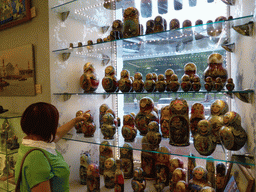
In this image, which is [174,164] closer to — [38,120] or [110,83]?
[110,83]

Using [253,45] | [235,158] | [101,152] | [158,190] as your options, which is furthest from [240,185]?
[101,152]

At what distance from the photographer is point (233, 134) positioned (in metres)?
1.25

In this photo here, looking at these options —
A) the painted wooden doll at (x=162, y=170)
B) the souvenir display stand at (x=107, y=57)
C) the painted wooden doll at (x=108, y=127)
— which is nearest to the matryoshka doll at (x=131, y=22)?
the souvenir display stand at (x=107, y=57)

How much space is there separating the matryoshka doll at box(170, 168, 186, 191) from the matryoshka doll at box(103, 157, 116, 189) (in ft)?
1.70

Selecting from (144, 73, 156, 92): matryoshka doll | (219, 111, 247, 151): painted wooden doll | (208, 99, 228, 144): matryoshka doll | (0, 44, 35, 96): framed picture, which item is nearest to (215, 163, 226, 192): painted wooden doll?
(208, 99, 228, 144): matryoshka doll

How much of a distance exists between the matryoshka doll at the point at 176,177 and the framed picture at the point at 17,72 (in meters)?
1.52

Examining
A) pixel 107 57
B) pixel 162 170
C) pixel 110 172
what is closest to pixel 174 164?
pixel 162 170

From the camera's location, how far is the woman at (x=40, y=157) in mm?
1063

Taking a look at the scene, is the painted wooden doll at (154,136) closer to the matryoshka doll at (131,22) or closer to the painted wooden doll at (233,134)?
the painted wooden doll at (233,134)

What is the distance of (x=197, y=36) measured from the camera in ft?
5.54

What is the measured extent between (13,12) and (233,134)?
2370mm

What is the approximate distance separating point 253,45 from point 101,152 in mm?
1584

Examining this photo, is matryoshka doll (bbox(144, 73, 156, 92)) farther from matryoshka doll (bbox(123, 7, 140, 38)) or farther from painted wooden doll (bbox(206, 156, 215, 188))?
painted wooden doll (bbox(206, 156, 215, 188))

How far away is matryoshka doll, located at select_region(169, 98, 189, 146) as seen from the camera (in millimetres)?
1458
